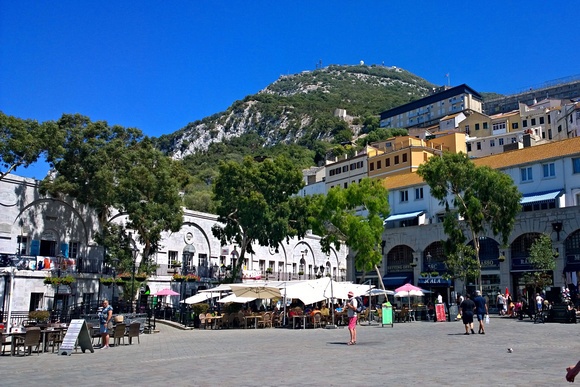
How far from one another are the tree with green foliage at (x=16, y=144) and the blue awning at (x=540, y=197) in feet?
107

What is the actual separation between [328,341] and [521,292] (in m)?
25.6

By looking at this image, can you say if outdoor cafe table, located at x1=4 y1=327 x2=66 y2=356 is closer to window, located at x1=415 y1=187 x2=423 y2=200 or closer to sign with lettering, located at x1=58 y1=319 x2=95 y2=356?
sign with lettering, located at x1=58 y1=319 x2=95 y2=356

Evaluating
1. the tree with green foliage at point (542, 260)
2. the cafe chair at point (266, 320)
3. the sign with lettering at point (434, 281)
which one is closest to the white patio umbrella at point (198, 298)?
the cafe chair at point (266, 320)

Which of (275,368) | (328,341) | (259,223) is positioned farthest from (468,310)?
(259,223)

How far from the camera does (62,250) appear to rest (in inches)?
1406

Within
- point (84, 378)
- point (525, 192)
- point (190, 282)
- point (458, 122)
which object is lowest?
point (84, 378)

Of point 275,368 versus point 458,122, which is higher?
point 458,122

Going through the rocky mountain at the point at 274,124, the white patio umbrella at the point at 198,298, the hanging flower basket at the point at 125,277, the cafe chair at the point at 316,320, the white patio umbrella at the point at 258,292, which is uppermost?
the rocky mountain at the point at 274,124

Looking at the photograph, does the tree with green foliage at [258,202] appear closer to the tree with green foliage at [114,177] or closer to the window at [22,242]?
the tree with green foliage at [114,177]

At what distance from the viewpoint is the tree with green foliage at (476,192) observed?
123 ft

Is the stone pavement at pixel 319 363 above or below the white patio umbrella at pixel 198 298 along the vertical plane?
below

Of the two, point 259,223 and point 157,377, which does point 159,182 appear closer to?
point 259,223

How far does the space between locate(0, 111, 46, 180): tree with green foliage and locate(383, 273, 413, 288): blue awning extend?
2937 centimetres

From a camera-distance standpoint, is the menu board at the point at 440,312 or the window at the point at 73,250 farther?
the window at the point at 73,250
